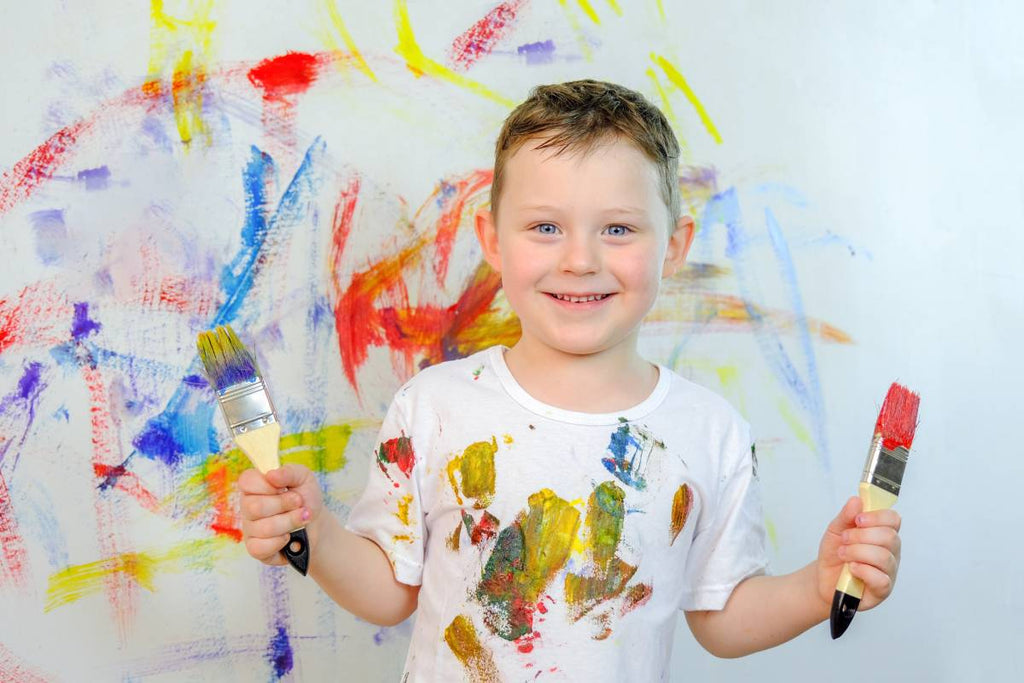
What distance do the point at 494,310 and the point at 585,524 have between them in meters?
0.43

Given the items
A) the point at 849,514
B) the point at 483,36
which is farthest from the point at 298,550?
the point at 483,36

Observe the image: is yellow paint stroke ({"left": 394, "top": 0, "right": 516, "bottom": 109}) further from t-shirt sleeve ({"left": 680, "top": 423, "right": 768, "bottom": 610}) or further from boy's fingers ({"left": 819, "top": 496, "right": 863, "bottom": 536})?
boy's fingers ({"left": 819, "top": 496, "right": 863, "bottom": 536})

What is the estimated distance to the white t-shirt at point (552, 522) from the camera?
39.0 inches

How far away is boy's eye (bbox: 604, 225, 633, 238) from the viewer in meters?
1.03

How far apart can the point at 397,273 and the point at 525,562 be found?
0.47 metres

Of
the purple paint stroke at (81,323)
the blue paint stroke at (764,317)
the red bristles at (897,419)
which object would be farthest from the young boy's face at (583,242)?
the purple paint stroke at (81,323)

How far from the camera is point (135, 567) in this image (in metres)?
1.25

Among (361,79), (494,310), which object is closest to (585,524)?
(494,310)

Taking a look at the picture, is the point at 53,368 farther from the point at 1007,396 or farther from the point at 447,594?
the point at 1007,396

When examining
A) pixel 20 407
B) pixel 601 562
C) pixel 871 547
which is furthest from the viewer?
pixel 20 407

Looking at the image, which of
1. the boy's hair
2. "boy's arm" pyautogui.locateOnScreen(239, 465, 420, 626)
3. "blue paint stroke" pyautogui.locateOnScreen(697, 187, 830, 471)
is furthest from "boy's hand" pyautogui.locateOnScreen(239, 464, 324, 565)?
"blue paint stroke" pyautogui.locateOnScreen(697, 187, 830, 471)

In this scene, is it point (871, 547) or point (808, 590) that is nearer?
point (871, 547)

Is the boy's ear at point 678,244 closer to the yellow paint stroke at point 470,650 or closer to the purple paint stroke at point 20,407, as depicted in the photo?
the yellow paint stroke at point 470,650

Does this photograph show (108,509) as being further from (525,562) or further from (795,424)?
(795,424)
